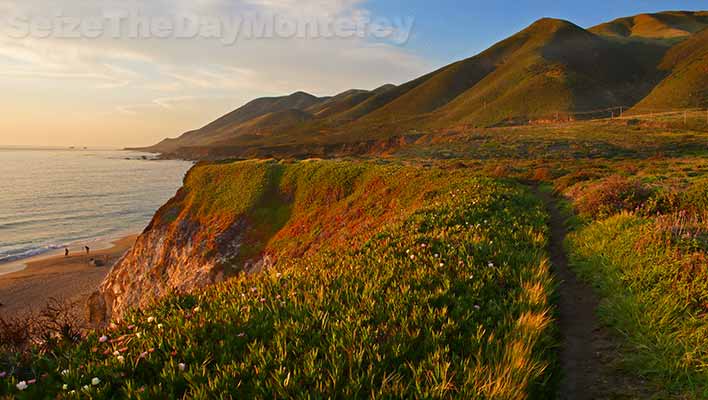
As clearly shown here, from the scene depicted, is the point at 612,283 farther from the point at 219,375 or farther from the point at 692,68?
the point at 692,68

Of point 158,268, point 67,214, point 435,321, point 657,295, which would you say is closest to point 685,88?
point 657,295

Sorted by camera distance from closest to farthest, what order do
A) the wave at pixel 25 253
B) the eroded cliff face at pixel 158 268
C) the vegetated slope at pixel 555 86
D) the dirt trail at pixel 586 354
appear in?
the dirt trail at pixel 586 354 < the eroded cliff face at pixel 158 268 < the wave at pixel 25 253 < the vegetated slope at pixel 555 86

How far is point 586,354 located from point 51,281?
2016 inches

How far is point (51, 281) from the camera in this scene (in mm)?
39000

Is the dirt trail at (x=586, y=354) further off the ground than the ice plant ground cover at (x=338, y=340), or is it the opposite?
the ice plant ground cover at (x=338, y=340)

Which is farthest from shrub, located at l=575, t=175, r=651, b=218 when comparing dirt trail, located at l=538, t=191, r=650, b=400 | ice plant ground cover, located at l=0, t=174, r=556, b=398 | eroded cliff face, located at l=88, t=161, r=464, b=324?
eroded cliff face, located at l=88, t=161, r=464, b=324

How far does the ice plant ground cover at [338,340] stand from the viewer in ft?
10.2

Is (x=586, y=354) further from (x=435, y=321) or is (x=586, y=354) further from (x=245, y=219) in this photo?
(x=245, y=219)

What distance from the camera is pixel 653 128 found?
5247cm

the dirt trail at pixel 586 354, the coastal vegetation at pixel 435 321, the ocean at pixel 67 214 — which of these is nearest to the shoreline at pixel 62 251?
the ocean at pixel 67 214

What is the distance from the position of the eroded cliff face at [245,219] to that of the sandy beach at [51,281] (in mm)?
7013

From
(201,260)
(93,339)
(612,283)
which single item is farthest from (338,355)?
(201,260)

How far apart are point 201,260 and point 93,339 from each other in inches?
961

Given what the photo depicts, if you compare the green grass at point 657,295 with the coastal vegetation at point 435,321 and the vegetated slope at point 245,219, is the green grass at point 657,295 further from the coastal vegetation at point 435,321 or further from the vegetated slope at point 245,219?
the vegetated slope at point 245,219
